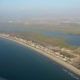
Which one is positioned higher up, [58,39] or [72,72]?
[58,39]

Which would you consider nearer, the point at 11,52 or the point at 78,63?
the point at 78,63

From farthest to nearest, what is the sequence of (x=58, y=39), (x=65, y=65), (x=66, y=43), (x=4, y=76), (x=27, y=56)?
1. (x=58, y=39)
2. (x=66, y=43)
3. (x=27, y=56)
4. (x=65, y=65)
5. (x=4, y=76)

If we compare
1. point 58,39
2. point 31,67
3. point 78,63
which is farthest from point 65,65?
point 58,39

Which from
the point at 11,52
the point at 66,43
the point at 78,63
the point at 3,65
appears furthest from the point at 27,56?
the point at 66,43

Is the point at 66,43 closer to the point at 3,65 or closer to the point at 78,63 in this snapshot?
the point at 78,63

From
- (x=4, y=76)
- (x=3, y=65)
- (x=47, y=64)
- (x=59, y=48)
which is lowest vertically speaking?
(x=4, y=76)

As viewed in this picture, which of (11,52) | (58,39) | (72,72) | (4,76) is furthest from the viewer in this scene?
(58,39)
